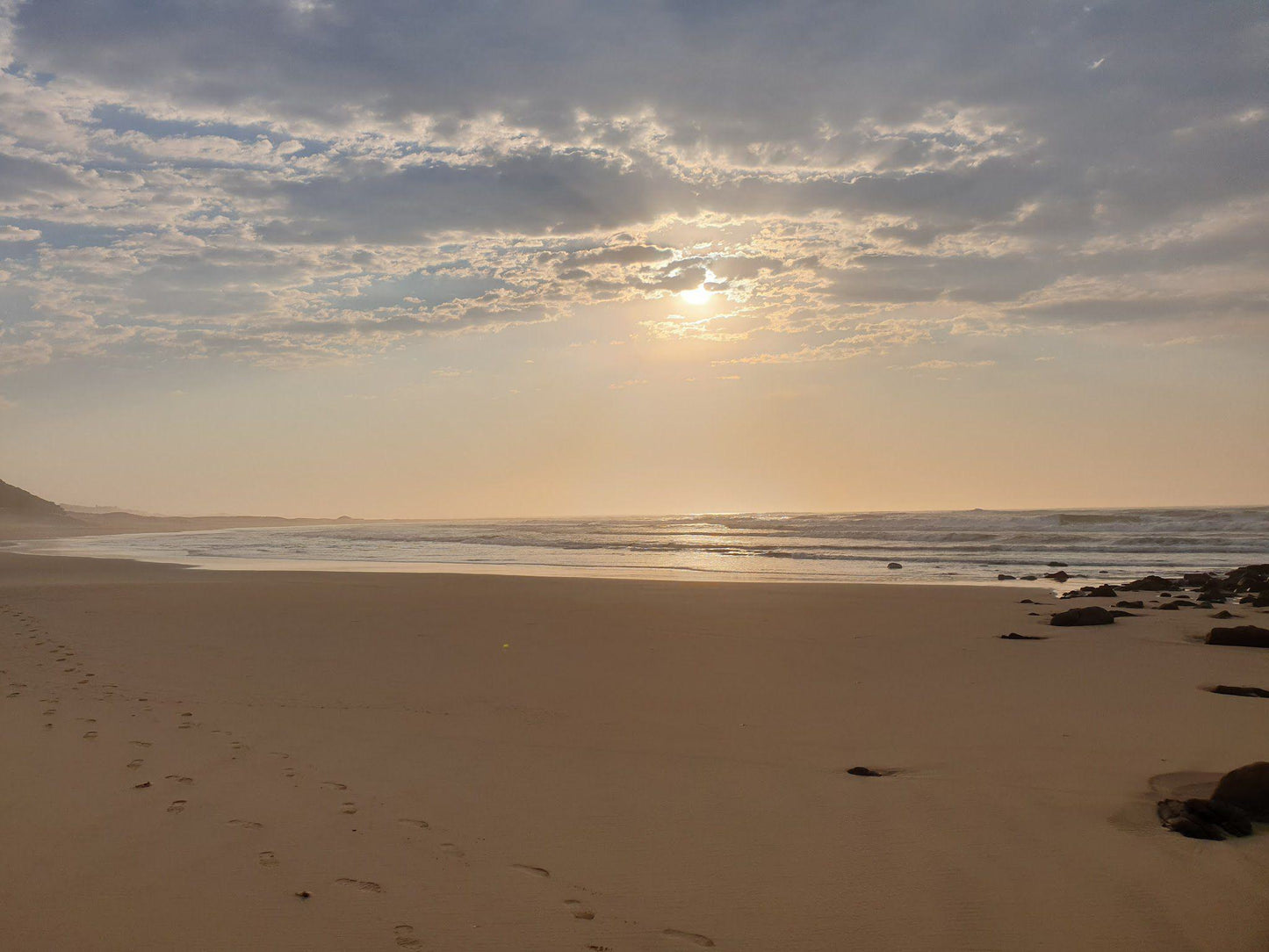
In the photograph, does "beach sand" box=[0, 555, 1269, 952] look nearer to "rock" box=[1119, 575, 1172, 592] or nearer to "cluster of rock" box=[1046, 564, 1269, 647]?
"cluster of rock" box=[1046, 564, 1269, 647]

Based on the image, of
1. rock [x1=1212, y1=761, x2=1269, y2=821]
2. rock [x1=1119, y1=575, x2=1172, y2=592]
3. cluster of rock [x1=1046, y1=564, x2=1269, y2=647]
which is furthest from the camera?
rock [x1=1119, y1=575, x2=1172, y2=592]

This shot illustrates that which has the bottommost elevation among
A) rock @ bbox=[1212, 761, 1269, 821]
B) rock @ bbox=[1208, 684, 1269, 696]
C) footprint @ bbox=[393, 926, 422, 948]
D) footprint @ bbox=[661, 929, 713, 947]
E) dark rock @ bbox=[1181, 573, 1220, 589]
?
footprint @ bbox=[661, 929, 713, 947]

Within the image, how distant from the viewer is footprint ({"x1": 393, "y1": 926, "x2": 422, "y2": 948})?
301 centimetres

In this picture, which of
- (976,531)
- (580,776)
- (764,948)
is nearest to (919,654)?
(580,776)

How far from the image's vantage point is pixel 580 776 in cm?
496

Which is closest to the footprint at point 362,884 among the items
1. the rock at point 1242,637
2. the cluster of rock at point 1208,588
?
the rock at point 1242,637

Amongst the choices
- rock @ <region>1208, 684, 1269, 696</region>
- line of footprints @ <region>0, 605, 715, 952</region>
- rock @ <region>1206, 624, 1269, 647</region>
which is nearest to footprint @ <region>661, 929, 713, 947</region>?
line of footprints @ <region>0, 605, 715, 952</region>

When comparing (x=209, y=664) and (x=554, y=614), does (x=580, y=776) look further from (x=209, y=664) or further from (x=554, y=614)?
(x=554, y=614)

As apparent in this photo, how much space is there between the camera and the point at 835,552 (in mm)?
31609

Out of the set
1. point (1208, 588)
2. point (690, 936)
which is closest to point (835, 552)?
point (1208, 588)

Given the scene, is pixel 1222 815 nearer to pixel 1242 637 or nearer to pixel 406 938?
pixel 406 938

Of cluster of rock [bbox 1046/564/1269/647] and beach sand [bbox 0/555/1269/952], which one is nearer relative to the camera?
beach sand [bbox 0/555/1269/952]

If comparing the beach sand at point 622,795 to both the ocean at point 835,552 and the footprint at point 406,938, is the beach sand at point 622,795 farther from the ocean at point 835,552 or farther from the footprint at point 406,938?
the ocean at point 835,552

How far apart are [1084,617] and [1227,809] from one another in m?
8.23
